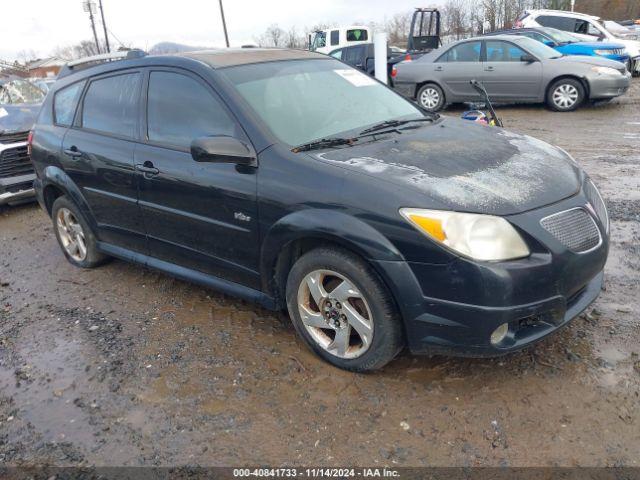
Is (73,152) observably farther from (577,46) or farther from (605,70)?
(577,46)

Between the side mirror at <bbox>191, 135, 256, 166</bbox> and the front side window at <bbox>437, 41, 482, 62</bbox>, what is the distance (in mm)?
10109

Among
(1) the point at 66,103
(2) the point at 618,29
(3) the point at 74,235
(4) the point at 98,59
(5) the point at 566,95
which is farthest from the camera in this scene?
(2) the point at 618,29

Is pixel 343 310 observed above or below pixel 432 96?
above

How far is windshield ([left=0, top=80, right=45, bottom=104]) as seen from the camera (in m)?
8.65

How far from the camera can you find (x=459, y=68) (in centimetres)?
1193

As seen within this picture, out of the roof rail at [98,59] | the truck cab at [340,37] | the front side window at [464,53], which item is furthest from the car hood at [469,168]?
the truck cab at [340,37]

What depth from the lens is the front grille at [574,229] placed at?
262 cm

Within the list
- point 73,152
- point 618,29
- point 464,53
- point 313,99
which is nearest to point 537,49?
point 464,53

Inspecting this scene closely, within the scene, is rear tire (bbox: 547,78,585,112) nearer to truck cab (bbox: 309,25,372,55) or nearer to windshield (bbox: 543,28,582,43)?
windshield (bbox: 543,28,582,43)

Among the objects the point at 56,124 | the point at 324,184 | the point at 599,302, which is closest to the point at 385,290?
the point at 324,184

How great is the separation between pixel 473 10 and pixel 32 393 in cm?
3828

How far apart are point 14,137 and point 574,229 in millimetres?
7148

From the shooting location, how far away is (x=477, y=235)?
251 cm

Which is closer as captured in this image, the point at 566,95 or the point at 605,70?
the point at 605,70
